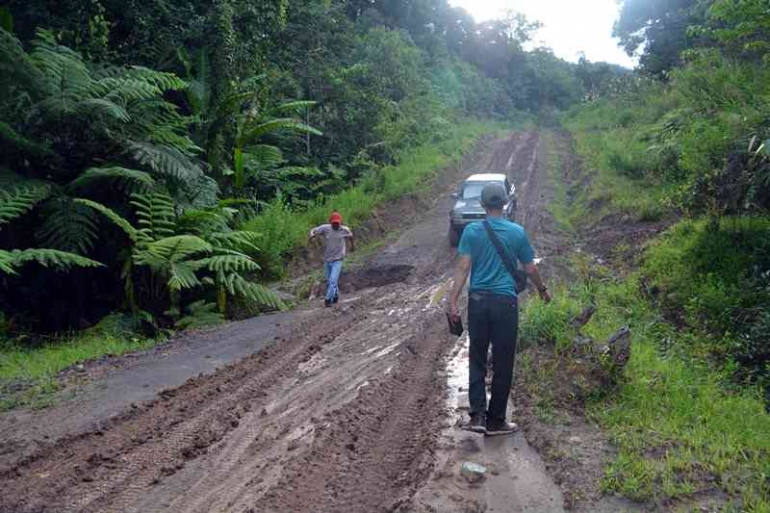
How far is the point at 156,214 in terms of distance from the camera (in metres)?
11.6

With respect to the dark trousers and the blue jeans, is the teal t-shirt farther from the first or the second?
the blue jeans

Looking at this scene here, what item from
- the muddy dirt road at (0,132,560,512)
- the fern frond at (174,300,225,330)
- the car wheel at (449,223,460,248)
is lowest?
the fern frond at (174,300,225,330)

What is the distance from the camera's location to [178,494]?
15.8ft

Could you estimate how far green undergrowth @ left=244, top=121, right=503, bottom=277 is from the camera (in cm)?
1520

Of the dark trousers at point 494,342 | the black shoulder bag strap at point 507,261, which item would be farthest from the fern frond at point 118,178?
the dark trousers at point 494,342

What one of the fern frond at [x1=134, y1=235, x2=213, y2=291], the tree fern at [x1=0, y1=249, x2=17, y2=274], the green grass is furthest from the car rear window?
the tree fern at [x1=0, y1=249, x2=17, y2=274]

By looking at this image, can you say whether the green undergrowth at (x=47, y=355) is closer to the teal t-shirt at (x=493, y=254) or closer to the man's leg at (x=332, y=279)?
the man's leg at (x=332, y=279)

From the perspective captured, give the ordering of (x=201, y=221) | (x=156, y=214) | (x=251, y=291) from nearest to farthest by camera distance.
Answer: (x=156, y=214), (x=251, y=291), (x=201, y=221)

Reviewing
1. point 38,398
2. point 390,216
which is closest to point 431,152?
point 390,216

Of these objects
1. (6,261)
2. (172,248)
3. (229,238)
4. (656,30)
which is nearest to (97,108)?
(172,248)

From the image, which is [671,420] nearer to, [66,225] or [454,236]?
[66,225]

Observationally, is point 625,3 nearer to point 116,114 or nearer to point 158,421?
point 116,114

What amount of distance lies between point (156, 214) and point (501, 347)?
761 centimetres

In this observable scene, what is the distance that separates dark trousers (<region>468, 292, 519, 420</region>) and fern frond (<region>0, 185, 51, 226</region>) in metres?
7.57
